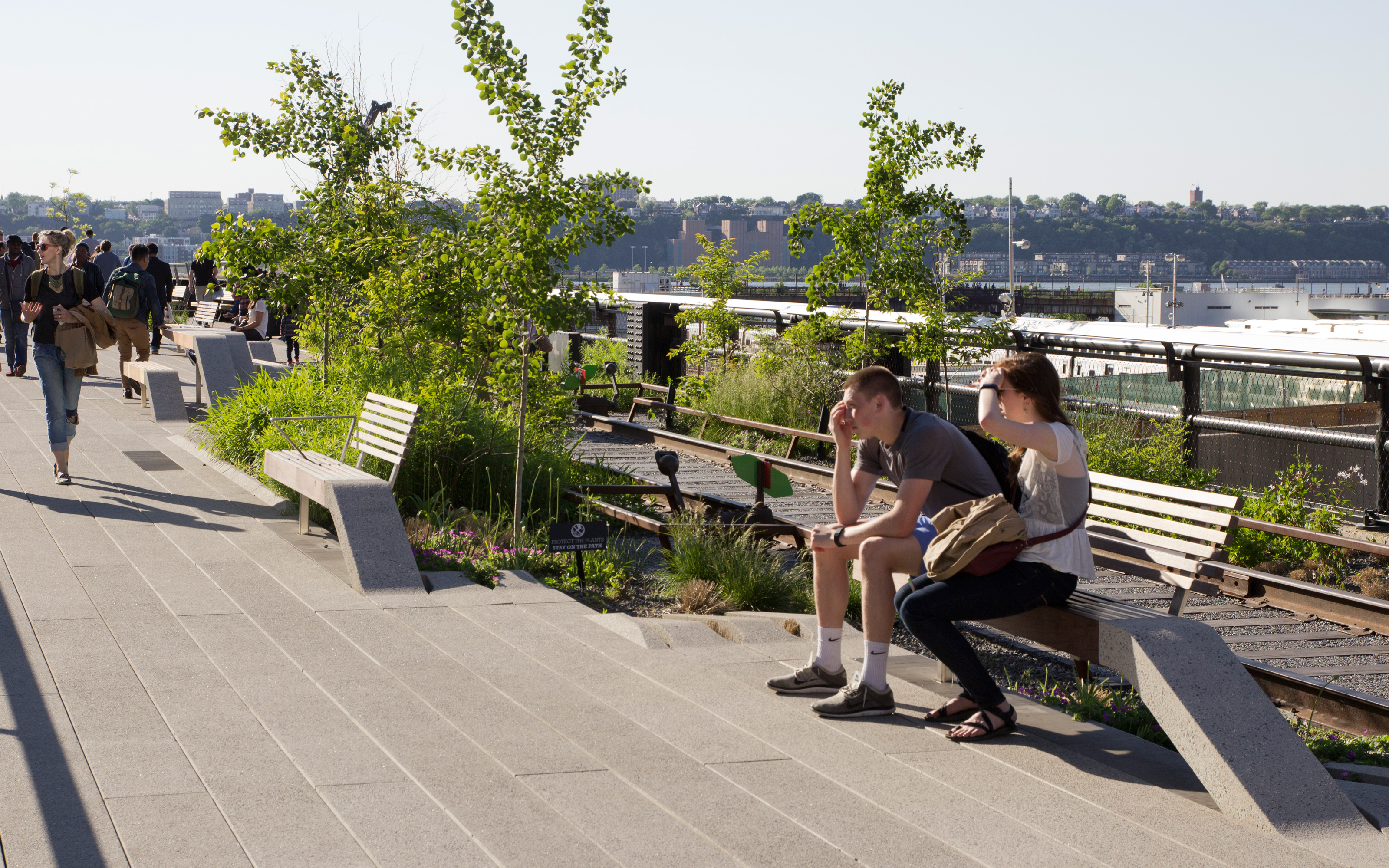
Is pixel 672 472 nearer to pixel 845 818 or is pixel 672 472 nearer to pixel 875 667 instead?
pixel 875 667

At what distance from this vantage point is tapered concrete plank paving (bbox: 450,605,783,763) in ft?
15.4

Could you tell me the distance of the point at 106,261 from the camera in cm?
2052

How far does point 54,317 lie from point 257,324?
14284 mm

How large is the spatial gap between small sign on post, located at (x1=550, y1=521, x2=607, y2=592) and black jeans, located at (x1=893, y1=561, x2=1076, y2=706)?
2.66 m

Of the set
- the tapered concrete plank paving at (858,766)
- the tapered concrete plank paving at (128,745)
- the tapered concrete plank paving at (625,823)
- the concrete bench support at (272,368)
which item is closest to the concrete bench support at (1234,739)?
the tapered concrete plank paving at (858,766)

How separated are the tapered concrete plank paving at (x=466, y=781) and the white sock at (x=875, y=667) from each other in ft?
4.86

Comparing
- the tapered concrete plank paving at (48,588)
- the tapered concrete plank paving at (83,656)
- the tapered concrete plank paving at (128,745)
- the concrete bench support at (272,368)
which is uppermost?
the concrete bench support at (272,368)

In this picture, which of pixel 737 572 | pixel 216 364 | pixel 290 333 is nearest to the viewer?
pixel 737 572

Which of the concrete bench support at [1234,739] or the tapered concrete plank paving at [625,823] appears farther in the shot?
the concrete bench support at [1234,739]

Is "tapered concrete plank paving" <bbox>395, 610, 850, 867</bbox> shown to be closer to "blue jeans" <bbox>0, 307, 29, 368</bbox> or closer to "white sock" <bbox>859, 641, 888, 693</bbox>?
"white sock" <bbox>859, 641, 888, 693</bbox>

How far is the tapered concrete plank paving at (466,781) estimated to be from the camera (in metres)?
3.78

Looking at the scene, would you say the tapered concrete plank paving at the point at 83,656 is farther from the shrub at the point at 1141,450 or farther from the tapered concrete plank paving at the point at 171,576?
the shrub at the point at 1141,450

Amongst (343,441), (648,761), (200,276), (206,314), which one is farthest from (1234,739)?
(200,276)

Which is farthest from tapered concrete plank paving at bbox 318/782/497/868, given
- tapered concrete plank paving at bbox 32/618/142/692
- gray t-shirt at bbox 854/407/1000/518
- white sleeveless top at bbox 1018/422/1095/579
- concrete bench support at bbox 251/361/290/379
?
concrete bench support at bbox 251/361/290/379
